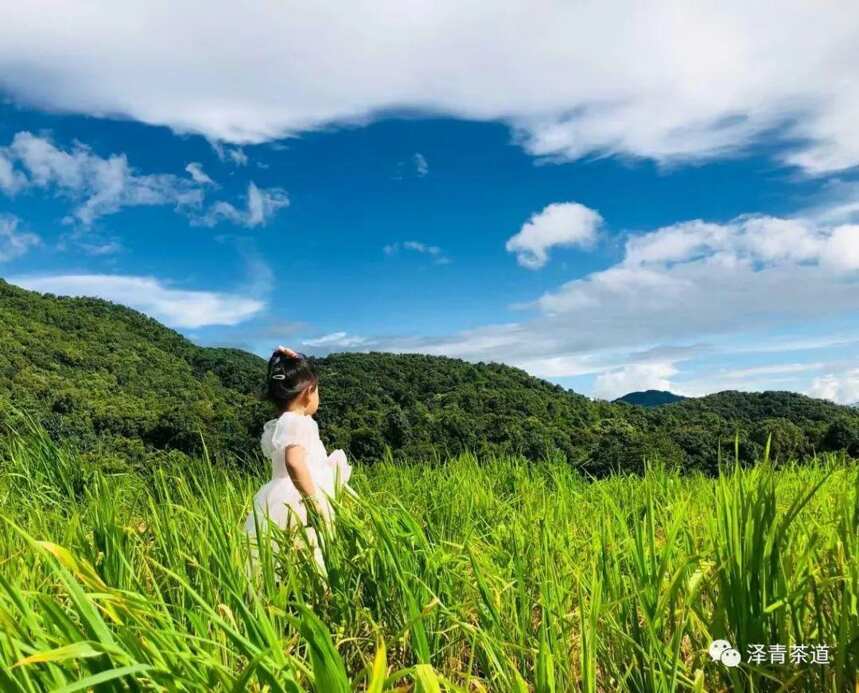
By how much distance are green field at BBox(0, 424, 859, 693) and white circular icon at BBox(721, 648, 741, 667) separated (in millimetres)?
33

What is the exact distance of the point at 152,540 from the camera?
3352 mm

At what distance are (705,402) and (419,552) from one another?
96.5ft

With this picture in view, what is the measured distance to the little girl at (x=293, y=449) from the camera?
4242mm

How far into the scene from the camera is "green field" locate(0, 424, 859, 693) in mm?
1479

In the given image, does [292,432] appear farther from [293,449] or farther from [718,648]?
[718,648]

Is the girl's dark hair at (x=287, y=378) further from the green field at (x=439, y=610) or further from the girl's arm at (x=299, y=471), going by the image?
the green field at (x=439, y=610)

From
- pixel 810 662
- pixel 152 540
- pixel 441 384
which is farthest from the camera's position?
pixel 441 384

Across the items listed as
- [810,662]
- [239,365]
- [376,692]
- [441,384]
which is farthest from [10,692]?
[239,365]

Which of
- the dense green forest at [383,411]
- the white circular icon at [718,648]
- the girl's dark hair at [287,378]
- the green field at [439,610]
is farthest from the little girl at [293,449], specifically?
the dense green forest at [383,411]

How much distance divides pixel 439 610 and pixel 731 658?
867mm

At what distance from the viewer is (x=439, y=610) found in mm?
2416

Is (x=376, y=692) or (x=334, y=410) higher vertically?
(x=334, y=410)

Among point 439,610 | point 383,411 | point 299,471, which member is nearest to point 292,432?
point 299,471

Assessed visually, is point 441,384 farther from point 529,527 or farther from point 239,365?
point 529,527
